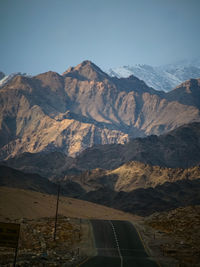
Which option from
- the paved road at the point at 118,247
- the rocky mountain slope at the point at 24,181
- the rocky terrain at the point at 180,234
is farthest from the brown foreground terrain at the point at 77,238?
the rocky mountain slope at the point at 24,181

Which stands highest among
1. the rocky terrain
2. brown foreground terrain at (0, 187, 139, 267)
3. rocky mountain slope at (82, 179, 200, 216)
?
the rocky terrain

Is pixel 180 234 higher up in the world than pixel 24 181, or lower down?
higher up

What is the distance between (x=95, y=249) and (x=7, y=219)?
971 inches

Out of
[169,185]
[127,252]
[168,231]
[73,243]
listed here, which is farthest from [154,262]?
[169,185]

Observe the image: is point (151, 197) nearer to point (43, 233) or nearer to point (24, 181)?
point (24, 181)

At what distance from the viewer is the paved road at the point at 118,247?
149 ft

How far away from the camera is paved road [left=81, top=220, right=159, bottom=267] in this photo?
4541 cm

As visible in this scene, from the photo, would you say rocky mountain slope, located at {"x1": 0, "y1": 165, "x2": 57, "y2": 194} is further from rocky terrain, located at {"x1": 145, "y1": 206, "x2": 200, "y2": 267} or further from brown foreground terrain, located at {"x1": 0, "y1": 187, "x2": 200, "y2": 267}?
rocky terrain, located at {"x1": 145, "y1": 206, "x2": 200, "y2": 267}

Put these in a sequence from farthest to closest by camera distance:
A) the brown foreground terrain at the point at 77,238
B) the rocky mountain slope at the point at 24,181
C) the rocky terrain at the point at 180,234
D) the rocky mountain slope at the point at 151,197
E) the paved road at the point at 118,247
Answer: the rocky mountain slope at the point at 24,181 → the rocky mountain slope at the point at 151,197 → the rocky terrain at the point at 180,234 → the brown foreground terrain at the point at 77,238 → the paved road at the point at 118,247

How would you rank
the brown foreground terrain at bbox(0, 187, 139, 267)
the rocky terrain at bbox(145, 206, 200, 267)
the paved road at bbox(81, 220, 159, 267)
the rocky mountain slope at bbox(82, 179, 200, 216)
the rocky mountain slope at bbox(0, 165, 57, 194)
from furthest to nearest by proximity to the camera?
the rocky mountain slope at bbox(0, 165, 57, 194), the rocky mountain slope at bbox(82, 179, 200, 216), the rocky terrain at bbox(145, 206, 200, 267), the paved road at bbox(81, 220, 159, 267), the brown foreground terrain at bbox(0, 187, 139, 267)

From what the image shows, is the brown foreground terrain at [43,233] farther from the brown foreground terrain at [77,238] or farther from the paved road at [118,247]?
the paved road at [118,247]

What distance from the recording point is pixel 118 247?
55375 millimetres

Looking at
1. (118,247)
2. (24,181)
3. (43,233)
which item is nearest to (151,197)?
(24,181)

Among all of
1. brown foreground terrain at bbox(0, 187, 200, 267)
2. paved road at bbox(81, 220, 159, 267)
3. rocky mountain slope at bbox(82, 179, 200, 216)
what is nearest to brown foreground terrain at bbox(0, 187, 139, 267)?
brown foreground terrain at bbox(0, 187, 200, 267)
